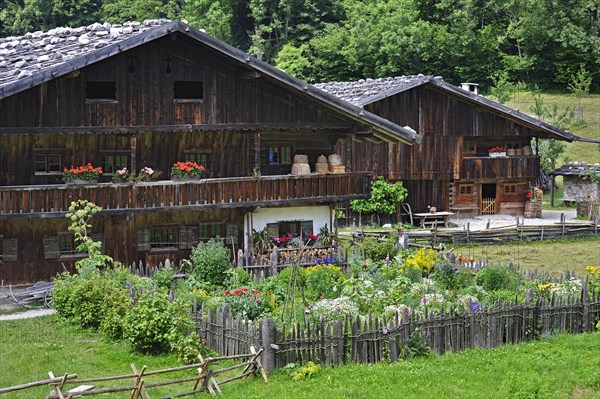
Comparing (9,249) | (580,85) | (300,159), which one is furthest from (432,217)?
(580,85)

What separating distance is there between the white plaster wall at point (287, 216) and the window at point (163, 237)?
2.26 m

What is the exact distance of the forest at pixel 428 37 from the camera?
240ft

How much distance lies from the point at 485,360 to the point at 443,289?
4139mm

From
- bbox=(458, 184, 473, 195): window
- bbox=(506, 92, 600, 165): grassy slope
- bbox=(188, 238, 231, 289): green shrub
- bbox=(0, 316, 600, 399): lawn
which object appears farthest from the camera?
bbox=(506, 92, 600, 165): grassy slope

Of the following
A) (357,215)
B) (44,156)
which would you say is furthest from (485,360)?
(357,215)

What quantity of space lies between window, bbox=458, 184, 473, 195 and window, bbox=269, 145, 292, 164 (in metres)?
15.7

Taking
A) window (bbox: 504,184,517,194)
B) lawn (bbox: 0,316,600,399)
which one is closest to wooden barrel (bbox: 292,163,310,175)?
lawn (bbox: 0,316,600,399)

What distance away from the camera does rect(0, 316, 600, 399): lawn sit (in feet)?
55.2

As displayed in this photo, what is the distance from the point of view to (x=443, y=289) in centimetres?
2289

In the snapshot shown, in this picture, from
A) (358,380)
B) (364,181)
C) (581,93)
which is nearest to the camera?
(358,380)

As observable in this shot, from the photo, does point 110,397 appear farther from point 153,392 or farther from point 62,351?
point 62,351

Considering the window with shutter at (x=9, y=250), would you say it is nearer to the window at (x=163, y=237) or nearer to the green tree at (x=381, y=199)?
the window at (x=163, y=237)

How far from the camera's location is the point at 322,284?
75.8 feet

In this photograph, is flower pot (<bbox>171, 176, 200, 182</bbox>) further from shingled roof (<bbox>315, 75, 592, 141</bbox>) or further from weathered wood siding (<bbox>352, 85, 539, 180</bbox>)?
weathered wood siding (<bbox>352, 85, 539, 180</bbox>)
